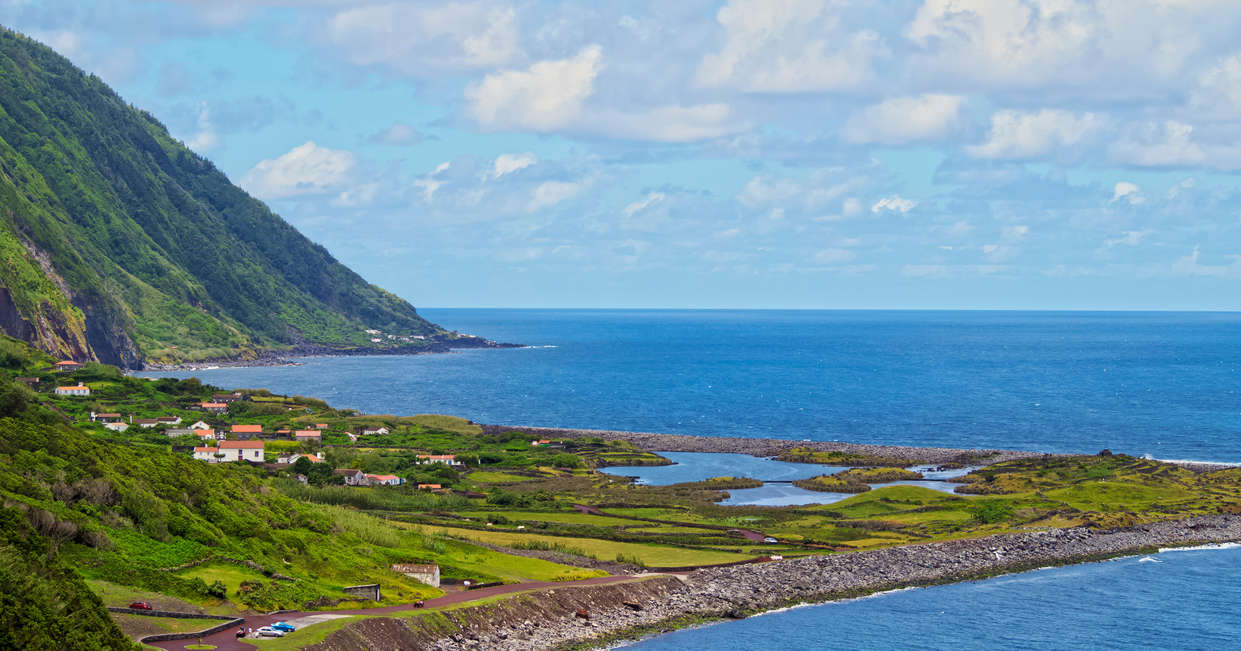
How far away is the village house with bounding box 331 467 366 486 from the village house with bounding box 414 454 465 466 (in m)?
14.6

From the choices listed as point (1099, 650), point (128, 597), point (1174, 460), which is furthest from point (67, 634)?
point (1174, 460)

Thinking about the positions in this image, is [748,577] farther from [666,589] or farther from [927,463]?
[927,463]

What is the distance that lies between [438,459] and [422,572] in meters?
68.7

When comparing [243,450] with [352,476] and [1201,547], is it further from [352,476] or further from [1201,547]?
[1201,547]

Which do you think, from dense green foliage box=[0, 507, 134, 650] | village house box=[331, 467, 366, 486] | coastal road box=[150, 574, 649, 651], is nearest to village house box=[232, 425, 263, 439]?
village house box=[331, 467, 366, 486]

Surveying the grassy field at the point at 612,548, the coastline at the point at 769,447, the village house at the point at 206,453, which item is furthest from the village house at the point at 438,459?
the grassy field at the point at 612,548

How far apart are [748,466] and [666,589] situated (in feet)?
237

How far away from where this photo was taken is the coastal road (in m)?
A: 51.6

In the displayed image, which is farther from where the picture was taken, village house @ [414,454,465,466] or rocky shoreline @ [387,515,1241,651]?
village house @ [414,454,465,466]

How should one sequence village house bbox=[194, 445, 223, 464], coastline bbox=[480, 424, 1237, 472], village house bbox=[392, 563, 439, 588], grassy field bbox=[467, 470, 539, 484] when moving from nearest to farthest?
village house bbox=[392, 563, 439, 588] < village house bbox=[194, 445, 223, 464] < grassy field bbox=[467, 470, 539, 484] < coastline bbox=[480, 424, 1237, 472]

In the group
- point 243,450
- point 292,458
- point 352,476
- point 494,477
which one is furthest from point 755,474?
point 243,450

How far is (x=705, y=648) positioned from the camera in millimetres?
65812

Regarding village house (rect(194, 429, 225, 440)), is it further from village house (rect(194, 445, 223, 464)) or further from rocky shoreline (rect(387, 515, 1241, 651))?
rocky shoreline (rect(387, 515, 1241, 651))

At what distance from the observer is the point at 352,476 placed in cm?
11944
